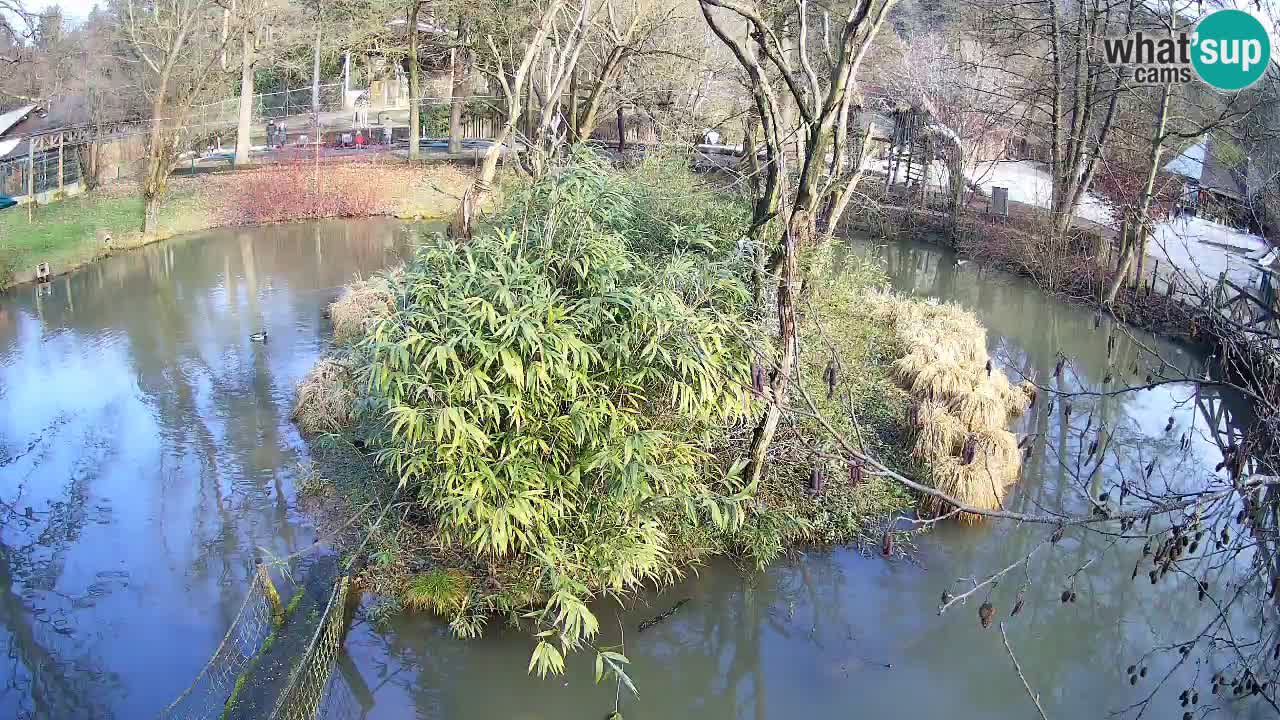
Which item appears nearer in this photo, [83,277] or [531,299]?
[531,299]

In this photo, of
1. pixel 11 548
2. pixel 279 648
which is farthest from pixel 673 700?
pixel 11 548

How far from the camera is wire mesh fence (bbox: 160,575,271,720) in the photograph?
671 cm

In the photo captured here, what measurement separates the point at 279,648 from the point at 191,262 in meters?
13.1

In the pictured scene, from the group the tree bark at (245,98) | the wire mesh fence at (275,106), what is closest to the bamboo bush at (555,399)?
the wire mesh fence at (275,106)

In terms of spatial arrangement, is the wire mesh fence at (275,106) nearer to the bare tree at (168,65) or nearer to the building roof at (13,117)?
the bare tree at (168,65)

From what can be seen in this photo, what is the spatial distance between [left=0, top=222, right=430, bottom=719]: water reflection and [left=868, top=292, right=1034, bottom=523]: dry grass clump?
18.7 ft

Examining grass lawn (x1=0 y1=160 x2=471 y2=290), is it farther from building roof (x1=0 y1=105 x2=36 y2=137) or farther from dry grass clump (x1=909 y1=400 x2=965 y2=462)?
dry grass clump (x1=909 y1=400 x2=965 y2=462)

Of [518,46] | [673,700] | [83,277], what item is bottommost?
[673,700]

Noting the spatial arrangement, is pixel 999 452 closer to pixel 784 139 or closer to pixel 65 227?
pixel 784 139

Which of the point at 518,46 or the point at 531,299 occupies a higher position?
the point at 518,46

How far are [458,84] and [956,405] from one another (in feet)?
74.1

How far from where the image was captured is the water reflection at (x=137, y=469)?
24.3ft

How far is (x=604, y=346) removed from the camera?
7.02m

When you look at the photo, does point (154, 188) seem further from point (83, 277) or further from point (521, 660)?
point (521, 660)
